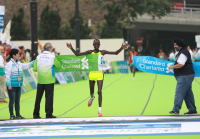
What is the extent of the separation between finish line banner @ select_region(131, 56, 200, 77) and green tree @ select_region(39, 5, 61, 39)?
32770 mm

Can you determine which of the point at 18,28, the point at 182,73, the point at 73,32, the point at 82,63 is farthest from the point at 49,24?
the point at 182,73

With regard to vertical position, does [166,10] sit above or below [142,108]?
above

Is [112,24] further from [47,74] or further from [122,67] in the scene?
[47,74]

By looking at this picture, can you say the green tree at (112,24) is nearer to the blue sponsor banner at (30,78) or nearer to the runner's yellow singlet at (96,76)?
the blue sponsor banner at (30,78)

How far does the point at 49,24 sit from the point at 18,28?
374 centimetres

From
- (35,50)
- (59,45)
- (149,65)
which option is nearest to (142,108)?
(149,65)

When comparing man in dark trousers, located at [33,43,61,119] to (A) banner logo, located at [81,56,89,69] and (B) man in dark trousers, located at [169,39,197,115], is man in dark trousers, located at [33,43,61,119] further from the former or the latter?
(B) man in dark trousers, located at [169,39,197,115]

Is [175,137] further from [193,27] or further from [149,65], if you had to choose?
[193,27]

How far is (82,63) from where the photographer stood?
12297 mm

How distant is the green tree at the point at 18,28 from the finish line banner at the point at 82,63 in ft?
113

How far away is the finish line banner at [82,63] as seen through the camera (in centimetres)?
1205

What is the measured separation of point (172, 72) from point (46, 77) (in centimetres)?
346

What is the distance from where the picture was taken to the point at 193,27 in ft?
186

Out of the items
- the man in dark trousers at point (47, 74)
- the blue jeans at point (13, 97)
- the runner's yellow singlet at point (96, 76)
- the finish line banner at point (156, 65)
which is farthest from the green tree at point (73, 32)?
the man in dark trousers at point (47, 74)
